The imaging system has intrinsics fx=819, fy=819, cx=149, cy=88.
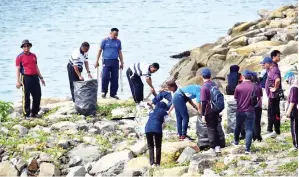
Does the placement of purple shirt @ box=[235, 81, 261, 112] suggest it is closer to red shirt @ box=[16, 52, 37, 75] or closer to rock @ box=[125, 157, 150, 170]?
rock @ box=[125, 157, 150, 170]

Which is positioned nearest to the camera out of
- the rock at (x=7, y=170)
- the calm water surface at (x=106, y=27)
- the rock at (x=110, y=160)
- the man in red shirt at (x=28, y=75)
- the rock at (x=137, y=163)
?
the rock at (x=137, y=163)

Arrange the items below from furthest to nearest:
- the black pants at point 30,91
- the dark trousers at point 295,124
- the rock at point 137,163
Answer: the black pants at point 30,91 < the rock at point 137,163 < the dark trousers at point 295,124

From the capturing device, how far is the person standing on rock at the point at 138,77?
58.9 feet

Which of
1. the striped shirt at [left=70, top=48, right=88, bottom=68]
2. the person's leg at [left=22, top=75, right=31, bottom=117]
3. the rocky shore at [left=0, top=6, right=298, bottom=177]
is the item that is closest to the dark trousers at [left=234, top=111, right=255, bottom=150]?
the rocky shore at [left=0, top=6, right=298, bottom=177]

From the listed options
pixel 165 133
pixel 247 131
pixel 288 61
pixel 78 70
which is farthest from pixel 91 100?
pixel 288 61

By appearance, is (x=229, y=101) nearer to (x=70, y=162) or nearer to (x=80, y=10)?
(x=70, y=162)

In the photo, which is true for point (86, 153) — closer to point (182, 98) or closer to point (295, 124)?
point (182, 98)

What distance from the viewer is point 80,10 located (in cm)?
7431

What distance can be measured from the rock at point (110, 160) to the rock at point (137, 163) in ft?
0.65

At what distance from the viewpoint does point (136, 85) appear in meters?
18.7

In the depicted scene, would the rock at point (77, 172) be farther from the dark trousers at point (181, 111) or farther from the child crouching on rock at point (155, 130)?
the dark trousers at point (181, 111)

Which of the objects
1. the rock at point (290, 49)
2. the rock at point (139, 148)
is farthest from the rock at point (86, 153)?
the rock at point (290, 49)

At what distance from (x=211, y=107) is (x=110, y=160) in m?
2.05

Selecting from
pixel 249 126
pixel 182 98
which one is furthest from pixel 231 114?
pixel 249 126
